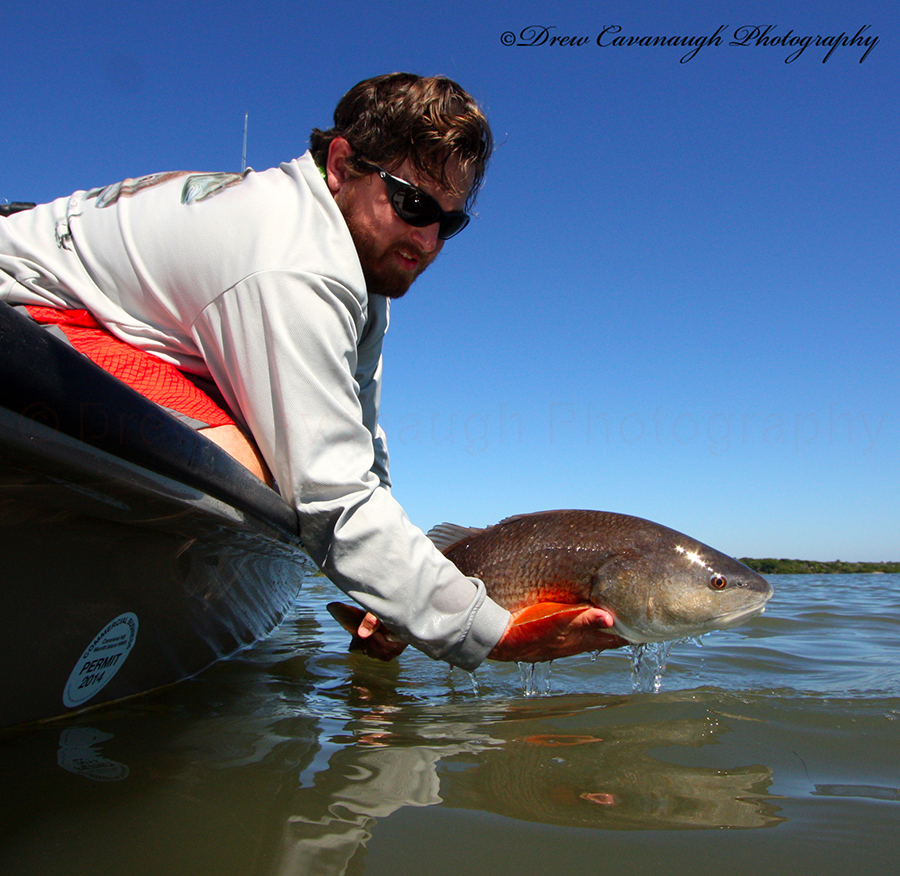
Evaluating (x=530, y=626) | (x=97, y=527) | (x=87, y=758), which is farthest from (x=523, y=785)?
(x=97, y=527)

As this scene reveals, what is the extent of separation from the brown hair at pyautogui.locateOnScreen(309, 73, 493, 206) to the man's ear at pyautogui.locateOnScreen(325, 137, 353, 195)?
0.11ft

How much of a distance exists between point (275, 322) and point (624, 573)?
6.20 ft

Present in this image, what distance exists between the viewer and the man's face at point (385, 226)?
2834mm

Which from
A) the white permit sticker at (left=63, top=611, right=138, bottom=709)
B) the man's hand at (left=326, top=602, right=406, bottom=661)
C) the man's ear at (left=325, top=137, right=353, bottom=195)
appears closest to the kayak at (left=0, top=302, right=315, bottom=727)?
the white permit sticker at (left=63, top=611, right=138, bottom=709)

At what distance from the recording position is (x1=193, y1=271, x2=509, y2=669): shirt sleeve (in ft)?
7.06

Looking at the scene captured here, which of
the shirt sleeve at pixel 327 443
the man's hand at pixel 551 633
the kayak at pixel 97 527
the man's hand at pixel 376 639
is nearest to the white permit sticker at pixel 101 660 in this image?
the kayak at pixel 97 527

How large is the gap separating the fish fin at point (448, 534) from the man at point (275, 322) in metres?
1.03

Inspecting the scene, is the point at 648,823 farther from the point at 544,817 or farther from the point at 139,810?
the point at 139,810

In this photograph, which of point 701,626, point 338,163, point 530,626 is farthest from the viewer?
point 701,626


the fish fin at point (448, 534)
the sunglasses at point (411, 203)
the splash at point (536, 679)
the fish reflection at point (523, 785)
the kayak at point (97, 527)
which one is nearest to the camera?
the kayak at point (97, 527)

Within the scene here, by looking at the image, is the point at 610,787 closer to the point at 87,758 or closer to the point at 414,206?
the point at 87,758

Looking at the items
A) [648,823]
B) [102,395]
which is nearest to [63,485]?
[102,395]

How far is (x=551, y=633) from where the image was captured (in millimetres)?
2629

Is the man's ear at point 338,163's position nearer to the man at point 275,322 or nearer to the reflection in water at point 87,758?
the man at point 275,322
